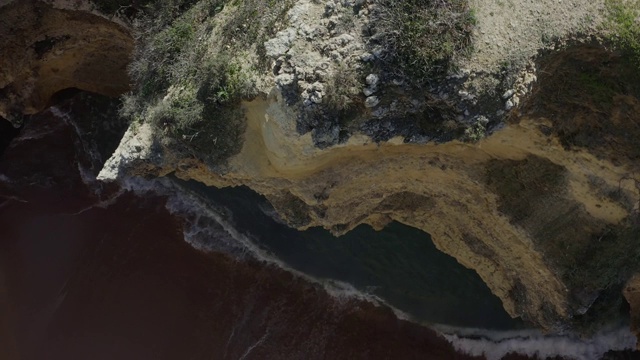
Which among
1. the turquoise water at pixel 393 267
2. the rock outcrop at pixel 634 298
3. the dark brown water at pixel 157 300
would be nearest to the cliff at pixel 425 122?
the rock outcrop at pixel 634 298

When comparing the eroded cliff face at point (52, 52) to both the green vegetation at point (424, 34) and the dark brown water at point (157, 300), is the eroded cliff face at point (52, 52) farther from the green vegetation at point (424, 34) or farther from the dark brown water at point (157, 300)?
the green vegetation at point (424, 34)

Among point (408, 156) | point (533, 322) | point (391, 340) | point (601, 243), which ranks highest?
point (408, 156)

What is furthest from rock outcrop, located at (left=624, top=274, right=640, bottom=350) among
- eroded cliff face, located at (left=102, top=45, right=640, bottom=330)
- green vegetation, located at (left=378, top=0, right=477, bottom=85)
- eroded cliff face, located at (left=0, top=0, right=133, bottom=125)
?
eroded cliff face, located at (left=0, top=0, right=133, bottom=125)

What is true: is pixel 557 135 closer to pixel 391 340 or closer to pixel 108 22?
pixel 391 340

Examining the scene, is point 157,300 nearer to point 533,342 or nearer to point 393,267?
point 393,267

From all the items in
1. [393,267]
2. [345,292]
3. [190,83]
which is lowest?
[345,292]

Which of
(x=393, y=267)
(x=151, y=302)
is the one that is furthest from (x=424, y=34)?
(x=151, y=302)

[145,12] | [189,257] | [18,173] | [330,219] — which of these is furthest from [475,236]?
[18,173]
